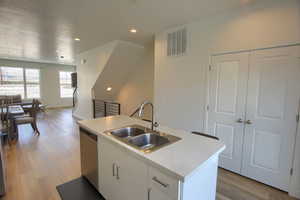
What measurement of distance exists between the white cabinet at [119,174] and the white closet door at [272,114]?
1988mm

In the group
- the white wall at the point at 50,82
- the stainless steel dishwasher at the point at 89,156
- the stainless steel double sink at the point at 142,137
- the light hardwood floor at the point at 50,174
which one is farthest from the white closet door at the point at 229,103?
the white wall at the point at 50,82

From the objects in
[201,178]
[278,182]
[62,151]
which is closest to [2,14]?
[62,151]

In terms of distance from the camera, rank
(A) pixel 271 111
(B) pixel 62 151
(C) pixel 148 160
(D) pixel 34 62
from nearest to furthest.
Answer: (C) pixel 148 160 → (A) pixel 271 111 → (B) pixel 62 151 → (D) pixel 34 62

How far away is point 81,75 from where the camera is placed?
6.09m

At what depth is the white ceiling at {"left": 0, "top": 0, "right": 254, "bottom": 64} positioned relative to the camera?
2277mm

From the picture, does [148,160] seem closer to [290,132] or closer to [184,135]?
[184,135]

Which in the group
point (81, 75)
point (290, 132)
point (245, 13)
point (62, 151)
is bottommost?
point (62, 151)

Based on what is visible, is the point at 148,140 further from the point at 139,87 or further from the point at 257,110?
the point at 139,87

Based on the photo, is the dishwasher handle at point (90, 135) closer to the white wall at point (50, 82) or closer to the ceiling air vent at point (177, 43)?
the ceiling air vent at point (177, 43)

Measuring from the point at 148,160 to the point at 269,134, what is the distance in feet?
6.79

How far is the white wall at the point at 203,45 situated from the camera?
6.72ft

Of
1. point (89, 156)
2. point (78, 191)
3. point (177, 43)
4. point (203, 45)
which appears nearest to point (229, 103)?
point (203, 45)

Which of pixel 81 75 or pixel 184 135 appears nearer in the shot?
pixel 184 135

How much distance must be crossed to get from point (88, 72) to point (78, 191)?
14.4 ft
